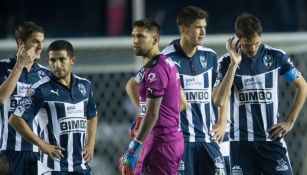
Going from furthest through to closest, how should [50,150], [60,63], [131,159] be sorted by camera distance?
[60,63], [50,150], [131,159]

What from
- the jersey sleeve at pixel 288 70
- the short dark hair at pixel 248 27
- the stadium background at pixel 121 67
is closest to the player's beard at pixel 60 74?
the short dark hair at pixel 248 27

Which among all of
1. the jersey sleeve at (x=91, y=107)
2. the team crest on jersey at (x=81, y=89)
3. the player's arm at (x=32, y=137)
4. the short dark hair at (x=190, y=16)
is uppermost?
the short dark hair at (x=190, y=16)

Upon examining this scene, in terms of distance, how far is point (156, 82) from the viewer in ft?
25.4

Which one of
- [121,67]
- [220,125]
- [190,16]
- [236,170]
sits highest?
[190,16]

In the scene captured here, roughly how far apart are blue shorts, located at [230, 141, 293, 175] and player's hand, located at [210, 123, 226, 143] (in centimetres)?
16

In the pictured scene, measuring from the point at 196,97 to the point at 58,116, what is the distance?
120 centimetres

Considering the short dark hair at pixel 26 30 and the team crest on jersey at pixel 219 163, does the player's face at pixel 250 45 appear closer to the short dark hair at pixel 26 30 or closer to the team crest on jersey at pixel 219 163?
the team crest on jersey at pixel 219 163

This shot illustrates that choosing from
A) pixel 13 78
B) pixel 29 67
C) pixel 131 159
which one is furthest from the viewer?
pixel 29 67

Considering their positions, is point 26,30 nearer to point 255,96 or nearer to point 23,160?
point 23,160

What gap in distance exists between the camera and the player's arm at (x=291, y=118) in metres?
8.88

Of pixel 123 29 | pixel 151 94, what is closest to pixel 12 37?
pixel 123 29

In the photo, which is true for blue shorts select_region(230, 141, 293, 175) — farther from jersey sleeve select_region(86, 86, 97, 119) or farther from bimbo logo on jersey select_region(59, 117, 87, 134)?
bimbo logo on jersey select_region(59, 117, 87, 134)

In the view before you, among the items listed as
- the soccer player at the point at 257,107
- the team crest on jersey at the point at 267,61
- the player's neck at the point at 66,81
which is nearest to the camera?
the player's neck at the point at 66,81

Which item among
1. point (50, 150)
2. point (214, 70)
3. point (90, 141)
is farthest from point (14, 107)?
point (214, 70)
